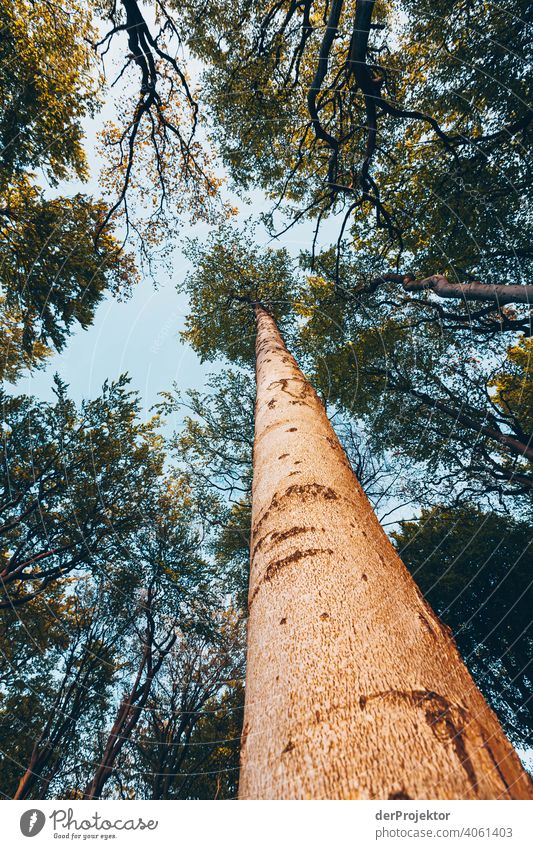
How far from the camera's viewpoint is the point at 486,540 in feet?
34.6

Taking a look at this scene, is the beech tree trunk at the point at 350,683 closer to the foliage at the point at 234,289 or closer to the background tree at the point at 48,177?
the background tree at the point at 48,177

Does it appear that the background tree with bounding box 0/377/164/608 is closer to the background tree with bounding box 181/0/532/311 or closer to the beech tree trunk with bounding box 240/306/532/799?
the background tree with bounding box 181/0/532/311

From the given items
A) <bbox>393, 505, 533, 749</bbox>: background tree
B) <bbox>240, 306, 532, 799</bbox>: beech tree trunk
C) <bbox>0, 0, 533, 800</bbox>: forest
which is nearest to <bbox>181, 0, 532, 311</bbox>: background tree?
<bbox>0, 0, 533, 800</bbox>: forest

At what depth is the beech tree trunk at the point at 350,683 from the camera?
64 cm

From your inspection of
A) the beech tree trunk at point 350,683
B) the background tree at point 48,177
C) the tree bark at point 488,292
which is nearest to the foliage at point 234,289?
the background tree at point 48,177

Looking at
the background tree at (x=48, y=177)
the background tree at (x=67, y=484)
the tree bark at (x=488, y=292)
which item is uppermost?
the background tree at (x=48, y=177)

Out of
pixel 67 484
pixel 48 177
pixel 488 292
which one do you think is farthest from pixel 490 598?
pixel 48 177

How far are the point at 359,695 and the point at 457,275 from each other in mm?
8783

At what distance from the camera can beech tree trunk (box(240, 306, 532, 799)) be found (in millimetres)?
635

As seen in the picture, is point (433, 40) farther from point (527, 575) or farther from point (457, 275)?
point (527, 575)

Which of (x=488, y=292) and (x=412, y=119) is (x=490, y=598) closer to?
(x=488, y=292)
